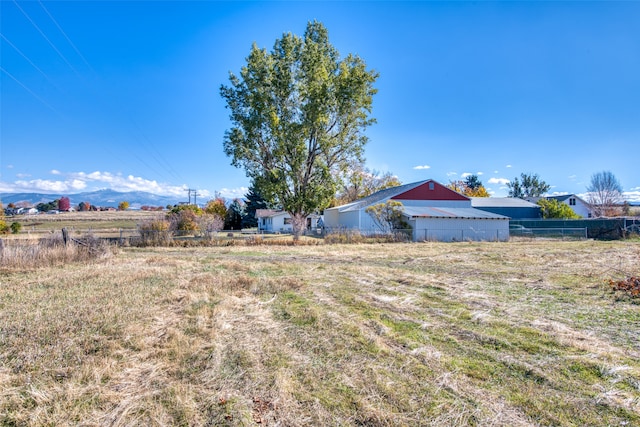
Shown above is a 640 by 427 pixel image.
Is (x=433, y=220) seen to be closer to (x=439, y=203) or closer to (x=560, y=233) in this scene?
(x=439, y=203)

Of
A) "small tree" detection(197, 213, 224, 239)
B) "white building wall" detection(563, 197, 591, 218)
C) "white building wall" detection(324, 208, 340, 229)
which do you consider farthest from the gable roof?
"white building wall" detection(563, 197, 591, 218)

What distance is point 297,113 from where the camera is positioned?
75.3 ft

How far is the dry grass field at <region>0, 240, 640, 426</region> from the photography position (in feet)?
8.91

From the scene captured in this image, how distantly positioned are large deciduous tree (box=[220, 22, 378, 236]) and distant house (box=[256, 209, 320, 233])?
1871cm

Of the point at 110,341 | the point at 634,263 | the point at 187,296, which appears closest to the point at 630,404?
the point at 110,341

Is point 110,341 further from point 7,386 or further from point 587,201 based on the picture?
point 587,201

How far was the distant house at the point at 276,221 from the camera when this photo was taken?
43.0m

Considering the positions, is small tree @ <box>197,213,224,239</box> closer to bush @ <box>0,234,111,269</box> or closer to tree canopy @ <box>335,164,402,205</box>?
bush @ <box>0,234,111,269</box>

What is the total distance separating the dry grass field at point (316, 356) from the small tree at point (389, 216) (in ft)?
55.8

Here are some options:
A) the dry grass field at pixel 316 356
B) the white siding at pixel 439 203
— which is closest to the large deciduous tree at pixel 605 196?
the white siding at pixel 439 203

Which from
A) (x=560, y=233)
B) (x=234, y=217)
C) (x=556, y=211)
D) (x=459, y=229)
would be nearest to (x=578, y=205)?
(x=556, y=211)

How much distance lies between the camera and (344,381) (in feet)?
10.5

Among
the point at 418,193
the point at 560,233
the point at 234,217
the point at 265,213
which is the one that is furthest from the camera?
the point at 265,213

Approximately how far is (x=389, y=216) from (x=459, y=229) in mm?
5633
